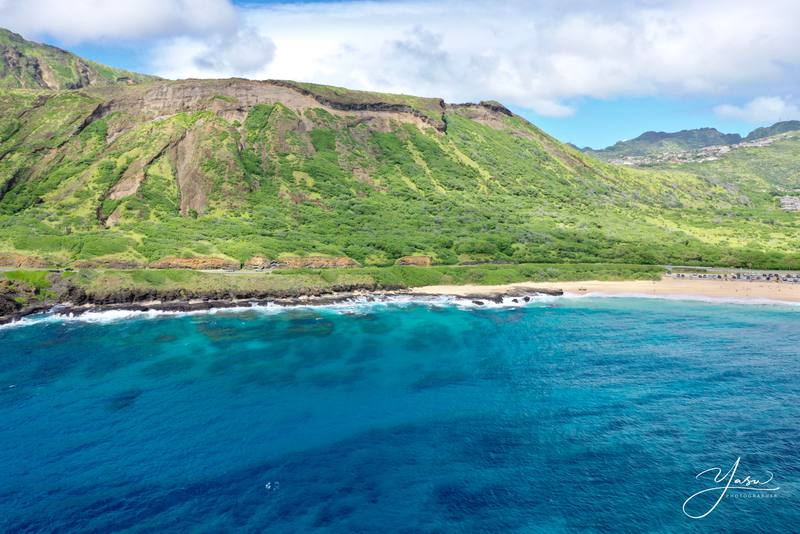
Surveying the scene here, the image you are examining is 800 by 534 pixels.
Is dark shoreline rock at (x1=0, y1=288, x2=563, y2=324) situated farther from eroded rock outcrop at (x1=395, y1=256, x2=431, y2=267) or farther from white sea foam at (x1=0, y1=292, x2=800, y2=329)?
eroded rock outcrop at (x1=395, y1=256, x2=431, y2=267)

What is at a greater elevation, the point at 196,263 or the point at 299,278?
the point at 196,263

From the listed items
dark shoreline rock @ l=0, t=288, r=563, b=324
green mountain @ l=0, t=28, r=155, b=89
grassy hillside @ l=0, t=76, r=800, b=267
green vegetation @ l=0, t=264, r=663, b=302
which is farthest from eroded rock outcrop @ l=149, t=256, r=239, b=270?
green mountain @ l=0, t=28, r=155, b=89

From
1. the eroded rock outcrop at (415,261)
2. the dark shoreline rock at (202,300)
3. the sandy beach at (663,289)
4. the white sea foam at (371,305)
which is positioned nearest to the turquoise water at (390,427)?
the white sea foam at (371,305)

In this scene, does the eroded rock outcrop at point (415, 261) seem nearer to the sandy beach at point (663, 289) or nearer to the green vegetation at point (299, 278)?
the green vegetation at point (299, 278)

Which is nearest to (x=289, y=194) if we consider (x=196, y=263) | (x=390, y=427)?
(x=196, y=263)

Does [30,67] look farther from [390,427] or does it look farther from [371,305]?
Result: [390,427]

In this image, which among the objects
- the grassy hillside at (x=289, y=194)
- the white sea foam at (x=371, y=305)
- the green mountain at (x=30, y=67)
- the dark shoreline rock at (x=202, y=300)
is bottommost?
the white sea foam at (x=371, y=305)

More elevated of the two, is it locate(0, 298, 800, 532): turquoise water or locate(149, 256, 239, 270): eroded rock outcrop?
locate(149, 256, 239, 270): eroded rock outcrop
